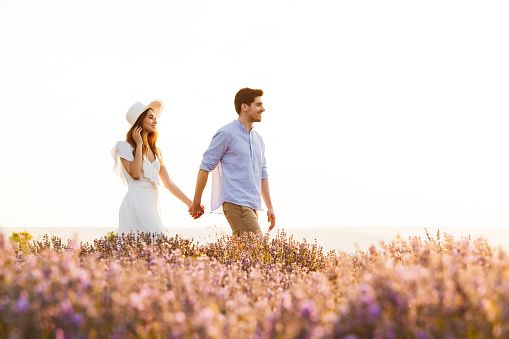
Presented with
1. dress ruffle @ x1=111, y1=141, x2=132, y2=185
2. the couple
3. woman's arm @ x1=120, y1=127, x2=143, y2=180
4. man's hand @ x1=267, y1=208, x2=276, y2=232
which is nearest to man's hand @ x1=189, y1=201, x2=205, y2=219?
the couple

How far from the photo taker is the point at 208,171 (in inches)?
251

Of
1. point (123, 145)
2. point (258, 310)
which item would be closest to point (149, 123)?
point (123, 145)

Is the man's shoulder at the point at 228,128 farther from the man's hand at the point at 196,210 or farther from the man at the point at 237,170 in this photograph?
the man's hand at the point at 196,210

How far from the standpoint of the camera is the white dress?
6.23 m

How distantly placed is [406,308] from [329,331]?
374mm

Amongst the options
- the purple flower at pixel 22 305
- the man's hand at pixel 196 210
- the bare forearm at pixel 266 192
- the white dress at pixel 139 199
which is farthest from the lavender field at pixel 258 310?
the bare forearm at pixel 266 192

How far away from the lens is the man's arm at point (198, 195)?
6.37 m

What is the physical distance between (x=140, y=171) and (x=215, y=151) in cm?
96

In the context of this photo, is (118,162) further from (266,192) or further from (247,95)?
(266,192)

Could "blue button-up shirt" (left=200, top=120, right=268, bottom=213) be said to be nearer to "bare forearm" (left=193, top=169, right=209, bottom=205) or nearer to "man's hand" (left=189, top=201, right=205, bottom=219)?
"bare forearm" (left=193, top=169, right=209, bottom=205)

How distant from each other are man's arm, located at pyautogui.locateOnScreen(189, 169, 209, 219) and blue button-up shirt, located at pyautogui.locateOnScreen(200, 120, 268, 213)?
90 millimetres

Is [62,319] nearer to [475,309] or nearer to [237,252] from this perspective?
[475,309]

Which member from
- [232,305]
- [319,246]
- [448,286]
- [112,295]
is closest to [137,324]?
[112,295]

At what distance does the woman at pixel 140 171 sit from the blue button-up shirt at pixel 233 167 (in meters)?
0.50
